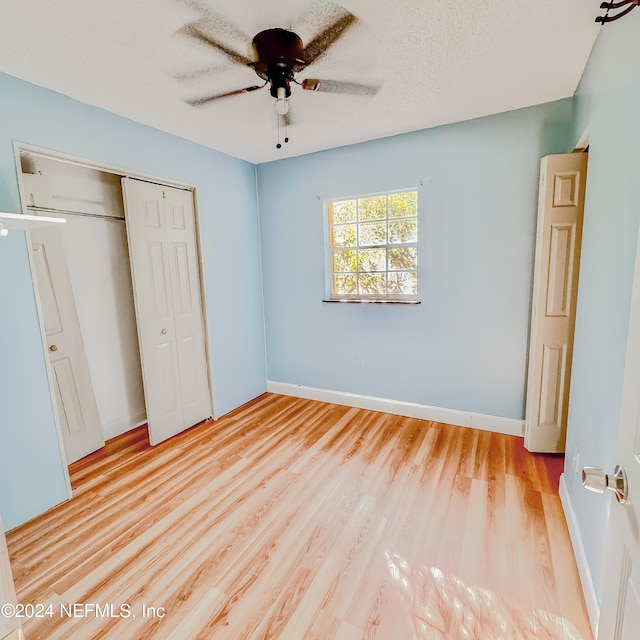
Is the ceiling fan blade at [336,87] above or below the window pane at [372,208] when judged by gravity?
above

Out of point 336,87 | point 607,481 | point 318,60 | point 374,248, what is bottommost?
point 607,481

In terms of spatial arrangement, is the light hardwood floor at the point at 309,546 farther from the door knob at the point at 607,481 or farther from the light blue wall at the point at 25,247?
the door knob at the point at 607,481

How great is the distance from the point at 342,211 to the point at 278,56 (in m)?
1.86

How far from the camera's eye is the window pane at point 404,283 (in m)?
3.14

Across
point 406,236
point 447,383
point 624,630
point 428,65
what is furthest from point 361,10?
point 447,383

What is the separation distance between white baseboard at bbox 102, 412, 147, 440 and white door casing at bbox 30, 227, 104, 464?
16 cm

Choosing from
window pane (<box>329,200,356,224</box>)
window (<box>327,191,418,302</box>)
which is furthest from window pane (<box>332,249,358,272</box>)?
window pane (<box>329,200,356,224</box>)

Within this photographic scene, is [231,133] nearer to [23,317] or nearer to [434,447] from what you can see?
[23,317]

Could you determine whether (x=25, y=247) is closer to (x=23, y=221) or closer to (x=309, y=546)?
(x=23, y=221)

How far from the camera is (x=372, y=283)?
11.0 ft

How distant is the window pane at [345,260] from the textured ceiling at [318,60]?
3.88ft

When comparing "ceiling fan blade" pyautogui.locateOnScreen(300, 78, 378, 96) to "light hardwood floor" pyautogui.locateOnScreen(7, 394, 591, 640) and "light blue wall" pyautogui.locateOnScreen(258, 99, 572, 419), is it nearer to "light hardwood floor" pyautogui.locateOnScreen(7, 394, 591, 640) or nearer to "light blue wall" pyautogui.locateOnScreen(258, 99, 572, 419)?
"light blue wall" pyautogui.locateOnScreen(258, 99, 572, 419)

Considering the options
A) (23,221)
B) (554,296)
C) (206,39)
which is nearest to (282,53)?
(206,39)

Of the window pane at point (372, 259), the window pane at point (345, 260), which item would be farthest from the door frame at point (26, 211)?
the window pane at point (372, 259)
